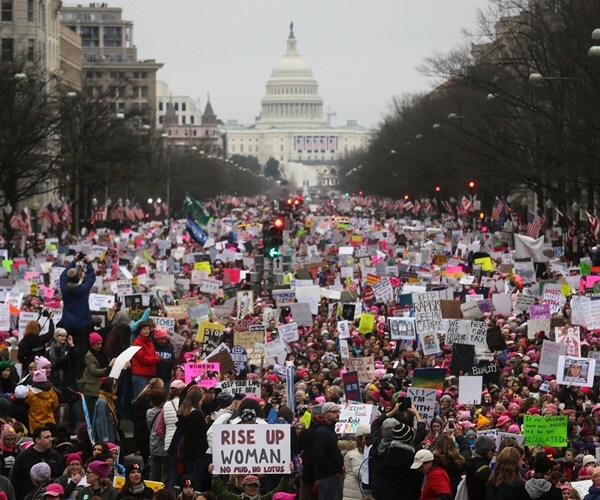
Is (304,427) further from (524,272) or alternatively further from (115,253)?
(115,253)

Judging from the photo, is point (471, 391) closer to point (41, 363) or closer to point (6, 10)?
point (41, 363)

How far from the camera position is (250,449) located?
1528cm

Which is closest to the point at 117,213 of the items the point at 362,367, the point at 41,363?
the point at 362,367

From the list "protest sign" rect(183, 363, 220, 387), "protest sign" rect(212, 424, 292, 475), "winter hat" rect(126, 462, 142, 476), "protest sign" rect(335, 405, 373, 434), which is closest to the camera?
"winter hat" rect(126, 462, 142, 476)

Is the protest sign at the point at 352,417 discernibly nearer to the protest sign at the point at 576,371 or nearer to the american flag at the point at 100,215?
the protest sign at the point at 576,371

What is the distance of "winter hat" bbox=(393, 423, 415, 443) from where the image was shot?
1573 cm

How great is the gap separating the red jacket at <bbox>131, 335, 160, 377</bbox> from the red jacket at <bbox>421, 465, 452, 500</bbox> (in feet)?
20.7

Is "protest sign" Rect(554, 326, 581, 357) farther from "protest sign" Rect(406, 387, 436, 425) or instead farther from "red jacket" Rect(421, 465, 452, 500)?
"red jacket" Rect(421, 465, 452, 500)

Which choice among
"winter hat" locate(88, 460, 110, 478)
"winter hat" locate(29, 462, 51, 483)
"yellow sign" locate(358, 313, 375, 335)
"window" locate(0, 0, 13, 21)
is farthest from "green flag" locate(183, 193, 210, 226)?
"winter hat" locate(88, 460, 110, 478)

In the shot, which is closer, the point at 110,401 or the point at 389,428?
the point at 389,428

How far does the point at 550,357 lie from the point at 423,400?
4052 millimetres

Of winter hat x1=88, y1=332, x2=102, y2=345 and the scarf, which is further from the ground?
winter hat x1=88, y1=332, x2=102, y2=345

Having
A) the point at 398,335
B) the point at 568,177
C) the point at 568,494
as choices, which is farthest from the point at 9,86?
the point at 568,494

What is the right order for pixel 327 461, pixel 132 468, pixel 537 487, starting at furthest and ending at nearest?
1. pixel 327 461
2. pixel 132 468
3. pixel 537 487
